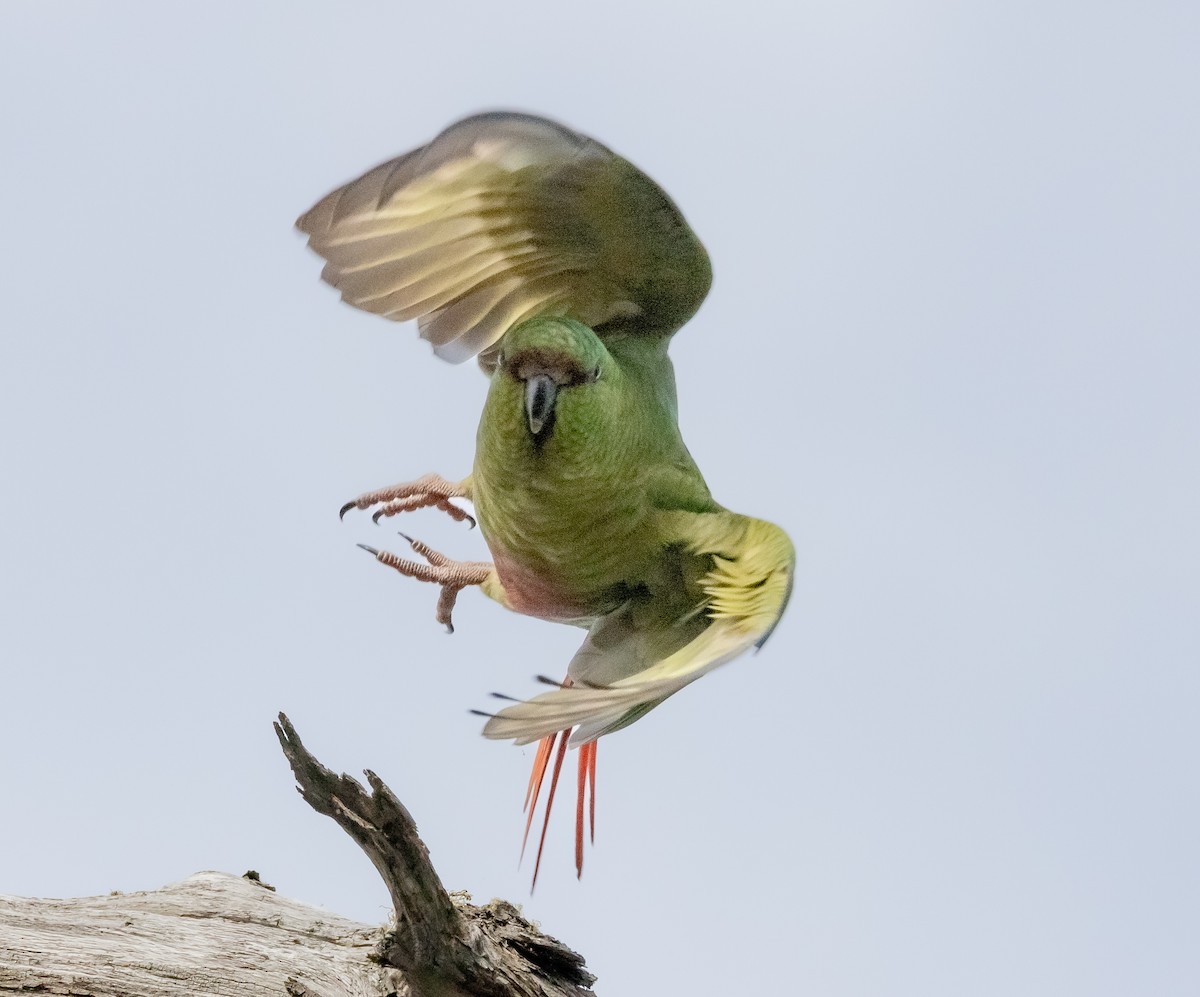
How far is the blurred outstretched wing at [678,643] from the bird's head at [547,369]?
0.47 m

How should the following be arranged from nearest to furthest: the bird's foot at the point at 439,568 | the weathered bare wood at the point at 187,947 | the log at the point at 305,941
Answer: the log at the point at 305,941 < the weathered bare wood at the point at 187,947 < the bird's foot at the point at 439,568

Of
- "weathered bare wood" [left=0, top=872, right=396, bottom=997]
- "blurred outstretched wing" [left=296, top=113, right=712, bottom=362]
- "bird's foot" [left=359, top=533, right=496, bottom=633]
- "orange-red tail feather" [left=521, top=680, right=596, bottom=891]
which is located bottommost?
"weathered bare wood" [left=0, top=872, right=396, bottom=997]

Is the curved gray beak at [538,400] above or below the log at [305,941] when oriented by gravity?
above

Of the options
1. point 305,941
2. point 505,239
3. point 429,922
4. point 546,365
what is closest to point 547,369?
point 546,365

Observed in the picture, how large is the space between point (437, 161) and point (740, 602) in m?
1.27

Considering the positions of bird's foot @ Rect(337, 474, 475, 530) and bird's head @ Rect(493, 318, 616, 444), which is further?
bird's foot @ Rect(337, 474, 475, 530)

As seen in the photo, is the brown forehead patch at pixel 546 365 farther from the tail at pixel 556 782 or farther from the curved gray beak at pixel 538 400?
the tail at pixel 556 782

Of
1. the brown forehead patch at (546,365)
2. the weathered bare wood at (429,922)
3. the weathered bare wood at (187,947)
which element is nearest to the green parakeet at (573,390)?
the brown forehead patch at (546,365)

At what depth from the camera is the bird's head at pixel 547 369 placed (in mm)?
3139

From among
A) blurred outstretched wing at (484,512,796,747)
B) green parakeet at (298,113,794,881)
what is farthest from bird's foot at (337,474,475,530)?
blurred outstretched wing at (484,512,796,747)

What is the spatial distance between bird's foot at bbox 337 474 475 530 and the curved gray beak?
33.6 inches

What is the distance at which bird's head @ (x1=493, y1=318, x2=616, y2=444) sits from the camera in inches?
124

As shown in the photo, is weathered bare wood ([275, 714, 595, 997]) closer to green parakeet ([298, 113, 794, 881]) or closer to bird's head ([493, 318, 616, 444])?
green parakeet ([298, 113, 794, 881])

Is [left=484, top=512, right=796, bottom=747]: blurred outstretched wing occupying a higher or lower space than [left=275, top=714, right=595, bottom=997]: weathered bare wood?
higher
